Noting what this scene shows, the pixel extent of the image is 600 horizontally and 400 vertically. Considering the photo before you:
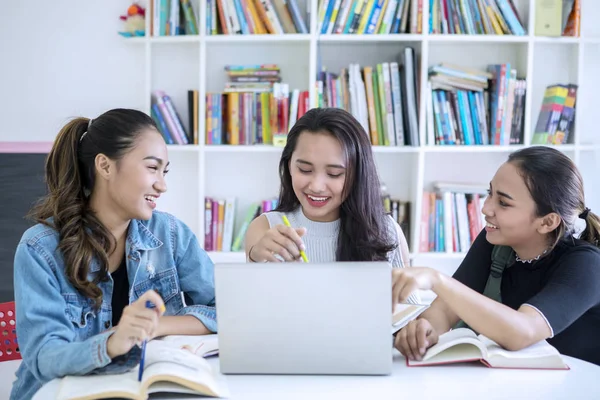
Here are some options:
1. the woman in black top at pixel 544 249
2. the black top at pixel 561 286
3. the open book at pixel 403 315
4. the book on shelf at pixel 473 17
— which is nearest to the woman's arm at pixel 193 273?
the open book at pixel 403 315

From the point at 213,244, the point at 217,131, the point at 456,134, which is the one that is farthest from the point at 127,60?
the point at 456,134

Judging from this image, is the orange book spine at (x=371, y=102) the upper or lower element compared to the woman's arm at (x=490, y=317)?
upper

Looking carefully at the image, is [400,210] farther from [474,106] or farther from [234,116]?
[234,116]

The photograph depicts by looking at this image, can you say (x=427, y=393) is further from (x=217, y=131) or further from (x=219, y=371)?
(x=217, y=131)

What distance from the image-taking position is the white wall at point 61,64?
11.2 ft

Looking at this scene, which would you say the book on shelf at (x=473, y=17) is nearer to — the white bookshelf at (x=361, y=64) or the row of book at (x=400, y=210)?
the white bookshelf at (x=361, y=64)

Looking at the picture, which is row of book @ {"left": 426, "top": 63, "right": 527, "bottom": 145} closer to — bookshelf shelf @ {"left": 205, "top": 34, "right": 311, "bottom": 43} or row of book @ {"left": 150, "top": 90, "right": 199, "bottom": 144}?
bookshelf shelf @ {"left": 205, "top": 34, "right": 311, "bottom": 43}

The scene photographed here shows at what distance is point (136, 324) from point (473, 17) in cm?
258

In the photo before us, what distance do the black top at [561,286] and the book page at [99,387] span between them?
77 cm

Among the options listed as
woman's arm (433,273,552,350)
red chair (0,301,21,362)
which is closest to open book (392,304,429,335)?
woman's arm (433,273,552,350)

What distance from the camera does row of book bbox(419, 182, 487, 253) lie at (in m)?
3.30

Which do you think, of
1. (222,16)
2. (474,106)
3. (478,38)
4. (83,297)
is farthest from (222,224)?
(83,297)

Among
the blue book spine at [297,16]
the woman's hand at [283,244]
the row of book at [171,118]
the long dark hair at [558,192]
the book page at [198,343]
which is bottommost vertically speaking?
the book page at [198,343]

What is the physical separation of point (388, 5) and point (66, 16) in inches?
59.6
